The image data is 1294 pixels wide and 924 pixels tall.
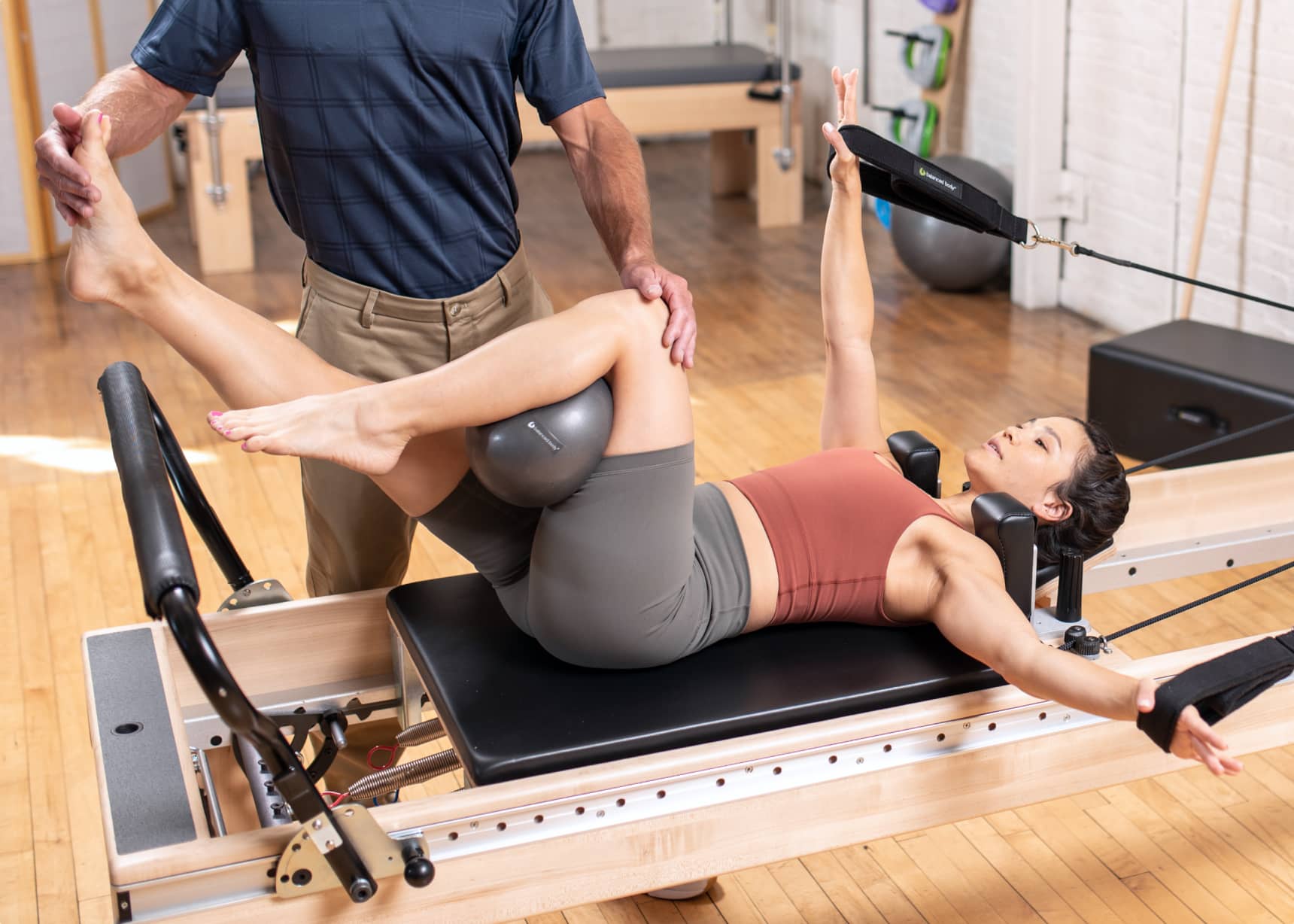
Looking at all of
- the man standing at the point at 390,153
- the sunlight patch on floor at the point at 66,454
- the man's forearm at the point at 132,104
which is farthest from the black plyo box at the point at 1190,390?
the man's forearm at the point at 132,104

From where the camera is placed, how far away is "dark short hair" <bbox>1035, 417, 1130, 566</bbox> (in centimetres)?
193

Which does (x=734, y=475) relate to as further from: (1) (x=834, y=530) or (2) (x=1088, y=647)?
(2) (x=1088, y=647)

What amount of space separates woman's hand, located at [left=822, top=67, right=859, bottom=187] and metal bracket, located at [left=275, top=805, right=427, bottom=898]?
1.12 m

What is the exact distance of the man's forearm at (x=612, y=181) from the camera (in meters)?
2.05

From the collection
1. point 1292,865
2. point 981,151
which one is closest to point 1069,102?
point 981,151

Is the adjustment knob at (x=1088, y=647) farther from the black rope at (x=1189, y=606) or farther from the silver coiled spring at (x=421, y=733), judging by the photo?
the silver coiled spring at (x=421, y=733)

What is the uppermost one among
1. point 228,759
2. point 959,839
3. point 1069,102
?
point 1069,102

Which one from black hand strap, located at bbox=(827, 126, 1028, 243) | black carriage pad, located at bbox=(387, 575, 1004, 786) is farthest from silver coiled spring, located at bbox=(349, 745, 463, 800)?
black hand strap, located at bbox=(827, 126, 1028, 243)

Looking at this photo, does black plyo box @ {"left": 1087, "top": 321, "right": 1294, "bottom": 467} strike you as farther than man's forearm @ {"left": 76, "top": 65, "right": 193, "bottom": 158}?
Yes

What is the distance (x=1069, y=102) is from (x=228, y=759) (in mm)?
3586

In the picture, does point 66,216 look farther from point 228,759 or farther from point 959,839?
point 959,839

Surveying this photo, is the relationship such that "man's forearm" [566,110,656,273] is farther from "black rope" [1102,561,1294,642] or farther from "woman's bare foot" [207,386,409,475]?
"black rope" [1102,561,1294,642]

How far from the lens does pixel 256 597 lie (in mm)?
1889

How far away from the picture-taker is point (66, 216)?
1613 millimetres
